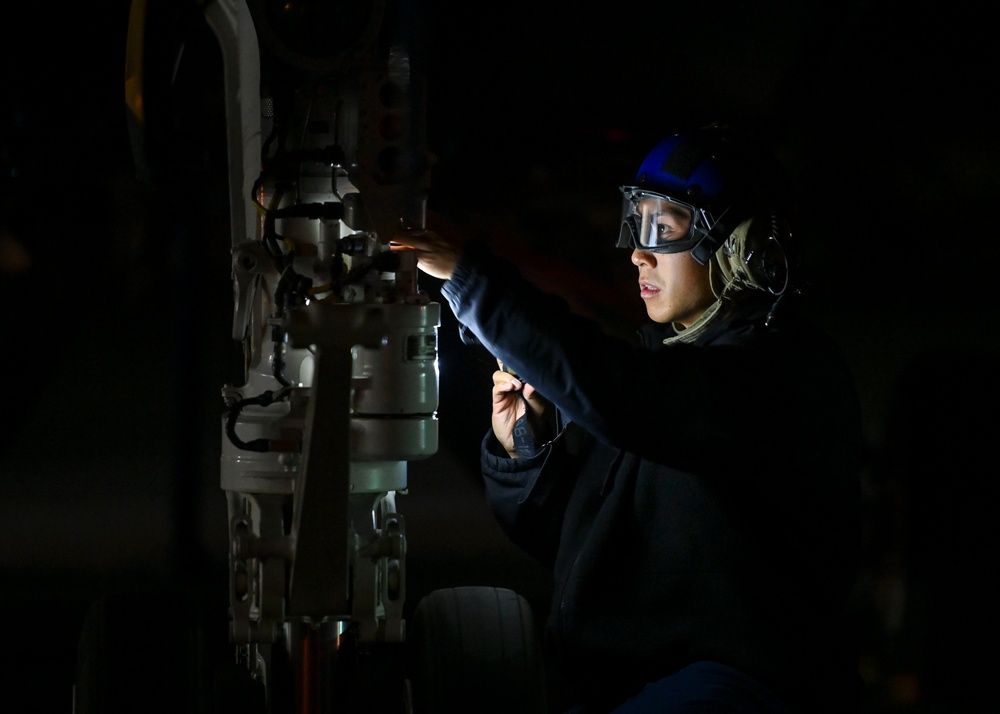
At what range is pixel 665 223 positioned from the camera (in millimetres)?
1972

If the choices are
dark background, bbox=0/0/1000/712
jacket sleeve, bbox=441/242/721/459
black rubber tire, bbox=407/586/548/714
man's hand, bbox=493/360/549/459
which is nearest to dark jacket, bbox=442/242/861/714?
jacket sleeve, bbox=441/242/721/459

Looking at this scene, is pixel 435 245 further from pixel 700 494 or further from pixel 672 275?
pixel 700 494

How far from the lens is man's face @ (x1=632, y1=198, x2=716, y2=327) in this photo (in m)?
1.96

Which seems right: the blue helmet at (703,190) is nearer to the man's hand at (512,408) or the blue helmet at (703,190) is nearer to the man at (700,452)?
the man at (700,452)

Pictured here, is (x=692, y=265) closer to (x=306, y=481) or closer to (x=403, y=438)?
(x=403, y=438)

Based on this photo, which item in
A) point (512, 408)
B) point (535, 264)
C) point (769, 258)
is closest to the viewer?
point (769, 258)

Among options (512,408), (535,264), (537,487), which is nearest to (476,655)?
(537,487)

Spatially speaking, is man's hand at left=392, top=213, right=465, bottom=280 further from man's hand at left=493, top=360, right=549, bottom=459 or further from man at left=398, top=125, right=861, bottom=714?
man's hand at left=493, top=360, right=549, bottom=459

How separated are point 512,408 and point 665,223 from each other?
509 millimetres

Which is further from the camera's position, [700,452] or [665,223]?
[665,223]

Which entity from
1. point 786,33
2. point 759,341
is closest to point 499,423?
point 759,341

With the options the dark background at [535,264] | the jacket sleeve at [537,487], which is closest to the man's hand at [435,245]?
the jacket sleeve at [537,487]

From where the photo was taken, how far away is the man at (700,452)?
1.66 metres

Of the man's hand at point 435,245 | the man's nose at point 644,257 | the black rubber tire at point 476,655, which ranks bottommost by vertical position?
the black rubber tire at point 476,655
